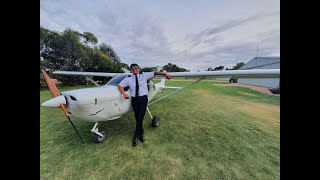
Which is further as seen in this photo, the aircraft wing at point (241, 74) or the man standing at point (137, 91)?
the man standing at point (137, 91)

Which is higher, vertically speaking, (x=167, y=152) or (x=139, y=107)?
(x=139, y=107)

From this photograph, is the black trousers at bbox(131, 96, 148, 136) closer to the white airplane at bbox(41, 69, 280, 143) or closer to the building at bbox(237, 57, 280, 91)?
the white airplane at bbox(41, 69, 280, 143)

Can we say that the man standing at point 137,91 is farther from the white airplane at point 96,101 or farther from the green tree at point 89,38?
the green tree at point 89,38

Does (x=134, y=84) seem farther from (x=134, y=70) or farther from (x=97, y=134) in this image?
(x=97, y=134)

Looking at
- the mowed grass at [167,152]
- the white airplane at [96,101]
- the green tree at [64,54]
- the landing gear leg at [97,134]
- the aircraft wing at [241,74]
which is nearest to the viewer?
the mowed grass at [167,152]

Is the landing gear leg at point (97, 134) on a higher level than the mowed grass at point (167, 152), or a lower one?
higher

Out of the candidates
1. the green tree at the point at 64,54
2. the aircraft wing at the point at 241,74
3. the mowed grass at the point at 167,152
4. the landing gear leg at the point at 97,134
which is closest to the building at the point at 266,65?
the mowed grass at the point at 167,152

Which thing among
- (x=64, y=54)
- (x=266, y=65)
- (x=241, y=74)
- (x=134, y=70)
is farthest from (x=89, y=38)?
(x=266, y=65)
